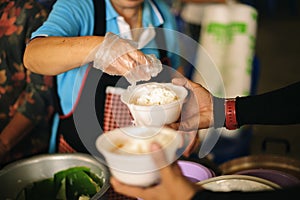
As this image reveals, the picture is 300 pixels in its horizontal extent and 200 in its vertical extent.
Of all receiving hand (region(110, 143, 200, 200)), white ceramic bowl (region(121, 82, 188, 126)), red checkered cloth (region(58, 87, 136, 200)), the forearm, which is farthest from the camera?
red checkered cloth (region(58, 87, 136, 200))

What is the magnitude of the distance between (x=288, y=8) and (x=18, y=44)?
705cm

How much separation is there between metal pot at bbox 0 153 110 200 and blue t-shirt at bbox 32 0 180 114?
11.1 inches

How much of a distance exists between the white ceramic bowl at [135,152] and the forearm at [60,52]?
0.37 m

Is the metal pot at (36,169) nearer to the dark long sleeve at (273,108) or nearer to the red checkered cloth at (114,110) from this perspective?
the red checkered cloth at (114,110)

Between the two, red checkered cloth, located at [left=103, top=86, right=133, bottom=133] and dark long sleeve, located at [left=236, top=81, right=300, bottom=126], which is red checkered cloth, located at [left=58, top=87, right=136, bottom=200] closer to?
red checkered cloth, located at [left=103, top=86, right=133, bottom=133]

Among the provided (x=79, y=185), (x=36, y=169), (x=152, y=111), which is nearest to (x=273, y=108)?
(x=152, y=111)

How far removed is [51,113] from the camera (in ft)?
6.08

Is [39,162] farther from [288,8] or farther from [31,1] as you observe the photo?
[288,8]

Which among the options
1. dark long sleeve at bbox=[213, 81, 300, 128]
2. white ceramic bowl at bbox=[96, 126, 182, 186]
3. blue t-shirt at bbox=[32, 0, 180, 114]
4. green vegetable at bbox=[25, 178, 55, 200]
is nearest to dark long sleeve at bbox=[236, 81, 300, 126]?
dark long sleeve at bbox=[213, 81, 300, 128]

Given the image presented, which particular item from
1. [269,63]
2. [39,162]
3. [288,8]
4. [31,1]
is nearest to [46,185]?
[39,162]

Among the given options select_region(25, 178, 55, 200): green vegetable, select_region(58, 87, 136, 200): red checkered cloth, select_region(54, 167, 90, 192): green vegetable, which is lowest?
select_region(25, 178, 55, 200): green vegetable

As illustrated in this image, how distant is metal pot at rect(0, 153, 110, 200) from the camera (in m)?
1.40

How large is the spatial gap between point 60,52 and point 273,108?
0.76 metres

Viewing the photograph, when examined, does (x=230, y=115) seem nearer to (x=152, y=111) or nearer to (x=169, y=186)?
(x=152, y=111)
